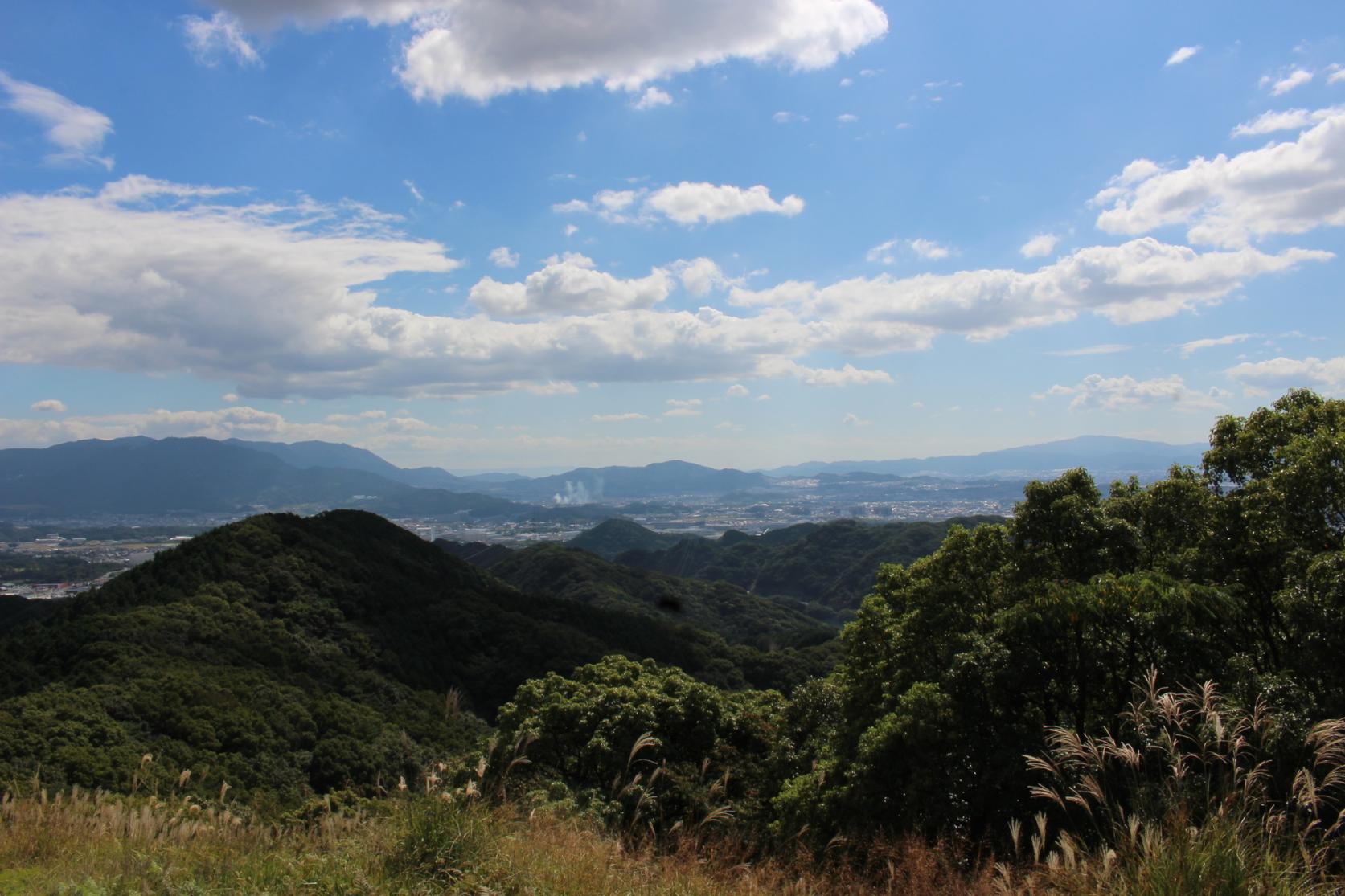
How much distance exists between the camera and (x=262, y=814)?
21.7 feet

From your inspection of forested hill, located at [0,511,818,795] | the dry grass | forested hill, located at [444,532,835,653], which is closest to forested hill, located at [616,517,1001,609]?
forested hill, located at [444,532,835,653]

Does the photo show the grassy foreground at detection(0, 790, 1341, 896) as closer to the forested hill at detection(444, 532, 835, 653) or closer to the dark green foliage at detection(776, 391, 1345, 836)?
the dark green foliage at detection(776, 391, 1345, 836)

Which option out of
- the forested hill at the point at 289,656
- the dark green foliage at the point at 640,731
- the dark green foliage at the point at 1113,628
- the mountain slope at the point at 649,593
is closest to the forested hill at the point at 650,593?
the mountain slope at the point at 649,593

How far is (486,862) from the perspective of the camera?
161 inches

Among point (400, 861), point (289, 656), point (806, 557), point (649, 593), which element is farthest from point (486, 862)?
point (806, 557)

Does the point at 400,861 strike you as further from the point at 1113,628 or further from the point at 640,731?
the point at 640,731

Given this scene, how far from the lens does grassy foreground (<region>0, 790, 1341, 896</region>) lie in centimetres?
316

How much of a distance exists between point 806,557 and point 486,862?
148m

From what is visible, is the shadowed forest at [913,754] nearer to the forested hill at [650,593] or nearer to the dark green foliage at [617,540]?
the forested hill at [650,593]

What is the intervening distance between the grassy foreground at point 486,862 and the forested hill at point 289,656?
9783mm

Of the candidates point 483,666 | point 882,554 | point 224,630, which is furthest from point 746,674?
point 882,554

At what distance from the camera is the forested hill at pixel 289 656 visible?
91.7ft

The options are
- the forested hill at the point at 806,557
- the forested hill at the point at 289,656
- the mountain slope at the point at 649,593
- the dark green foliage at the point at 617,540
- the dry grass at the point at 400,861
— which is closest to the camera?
the dry grass at the point at 400,861

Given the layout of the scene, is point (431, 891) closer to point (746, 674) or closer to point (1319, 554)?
point (1319, 554)
